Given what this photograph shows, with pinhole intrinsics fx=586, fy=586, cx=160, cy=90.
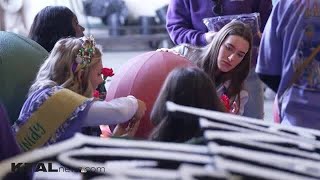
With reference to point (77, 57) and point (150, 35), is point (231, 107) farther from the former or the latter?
point (150, 35)

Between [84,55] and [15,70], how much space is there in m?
0.26

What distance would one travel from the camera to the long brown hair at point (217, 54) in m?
2.43

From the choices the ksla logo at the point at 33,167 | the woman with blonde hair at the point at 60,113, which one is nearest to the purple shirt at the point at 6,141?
the ksla logo at the point at 33,167

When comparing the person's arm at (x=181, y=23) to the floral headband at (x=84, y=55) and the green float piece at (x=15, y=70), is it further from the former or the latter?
the green float piece at (x=15, y=70)

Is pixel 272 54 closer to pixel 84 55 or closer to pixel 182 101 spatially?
pixel 182 101

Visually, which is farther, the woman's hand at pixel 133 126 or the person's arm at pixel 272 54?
the woman's hand at pixel 133 126

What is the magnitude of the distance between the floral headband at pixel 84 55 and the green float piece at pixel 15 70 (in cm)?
19

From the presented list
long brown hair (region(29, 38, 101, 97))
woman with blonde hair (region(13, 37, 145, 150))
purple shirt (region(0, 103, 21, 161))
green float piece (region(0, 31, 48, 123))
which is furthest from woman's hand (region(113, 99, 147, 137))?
purple shirt (region(0, 103, 21, 161))

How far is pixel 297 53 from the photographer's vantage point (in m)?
1.71

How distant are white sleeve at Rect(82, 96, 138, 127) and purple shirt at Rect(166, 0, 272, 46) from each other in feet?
2.51

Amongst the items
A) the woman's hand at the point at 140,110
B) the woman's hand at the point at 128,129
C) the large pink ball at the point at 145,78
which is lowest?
the woman's hand at the point at 128,129

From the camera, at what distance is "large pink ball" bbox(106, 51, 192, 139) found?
6.45 ft

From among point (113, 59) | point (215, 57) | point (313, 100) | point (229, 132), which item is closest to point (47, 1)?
point (113, 59)

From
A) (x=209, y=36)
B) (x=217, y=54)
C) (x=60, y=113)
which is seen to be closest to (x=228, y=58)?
(x=217, y=54)
